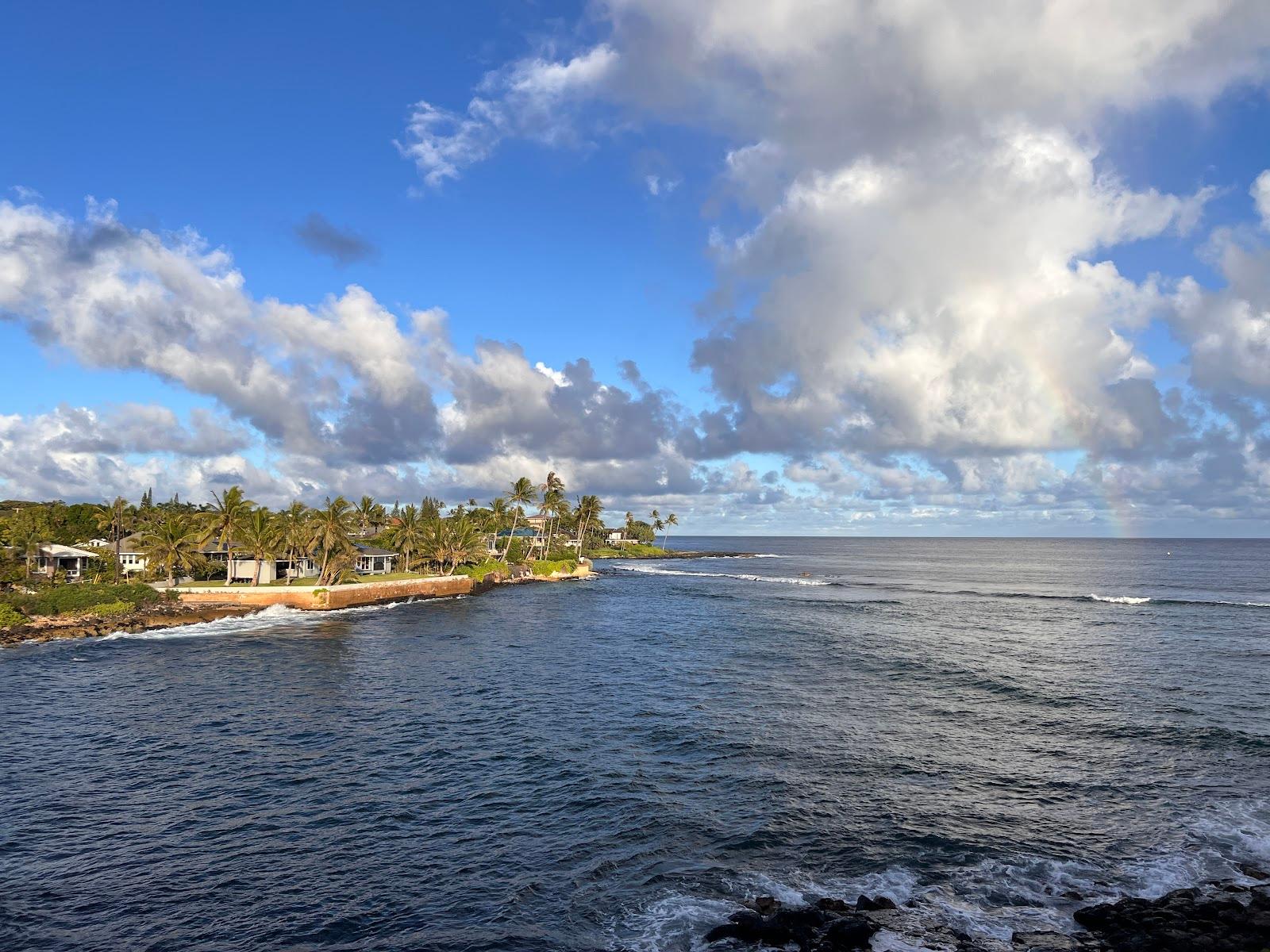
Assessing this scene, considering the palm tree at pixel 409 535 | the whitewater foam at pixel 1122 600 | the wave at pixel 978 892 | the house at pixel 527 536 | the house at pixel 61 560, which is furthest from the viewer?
the house at pixel 527 536

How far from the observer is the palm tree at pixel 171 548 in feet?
254

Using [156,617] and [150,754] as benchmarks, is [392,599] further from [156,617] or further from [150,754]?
[150,754]

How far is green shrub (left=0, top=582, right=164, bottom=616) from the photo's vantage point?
63.1 metres

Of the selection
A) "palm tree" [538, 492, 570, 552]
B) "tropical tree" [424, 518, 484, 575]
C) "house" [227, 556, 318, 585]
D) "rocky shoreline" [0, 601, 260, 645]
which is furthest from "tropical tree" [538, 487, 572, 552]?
"rocky shoreline" [0, 601, 260, 645]

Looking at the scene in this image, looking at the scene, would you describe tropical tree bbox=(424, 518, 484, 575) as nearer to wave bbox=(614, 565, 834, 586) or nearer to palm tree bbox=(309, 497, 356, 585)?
palm tree bbox=(309, 497, 356, 585)

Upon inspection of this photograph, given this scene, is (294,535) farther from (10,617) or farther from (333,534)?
(10,617)

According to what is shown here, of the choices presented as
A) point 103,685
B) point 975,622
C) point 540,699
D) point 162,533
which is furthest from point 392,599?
point 975,622

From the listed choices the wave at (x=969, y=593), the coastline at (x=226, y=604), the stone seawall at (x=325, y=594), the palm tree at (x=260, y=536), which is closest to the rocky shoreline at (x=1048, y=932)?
the coastline at (x=226, y=604)

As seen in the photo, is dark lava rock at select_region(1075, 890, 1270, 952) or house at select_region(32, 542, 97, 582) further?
house at select_region(32, 542, 97, 582)

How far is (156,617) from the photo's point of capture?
65812mm

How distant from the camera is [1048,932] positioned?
17.4 meters

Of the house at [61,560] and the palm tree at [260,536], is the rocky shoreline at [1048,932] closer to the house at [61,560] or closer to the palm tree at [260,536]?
the palm tree at [260,536]

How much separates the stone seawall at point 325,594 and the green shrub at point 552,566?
33296 mm

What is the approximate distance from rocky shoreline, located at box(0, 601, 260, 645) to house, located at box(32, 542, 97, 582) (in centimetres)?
2330
